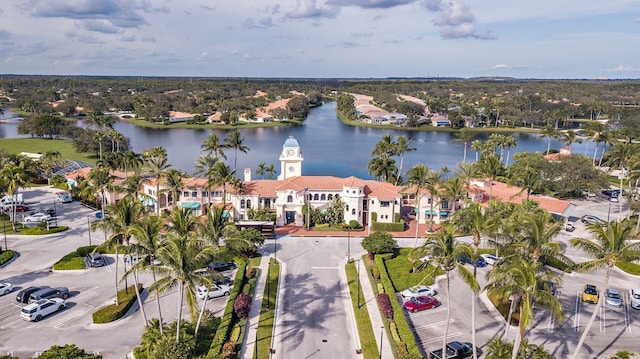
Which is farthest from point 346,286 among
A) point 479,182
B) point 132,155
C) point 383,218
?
point 132,155

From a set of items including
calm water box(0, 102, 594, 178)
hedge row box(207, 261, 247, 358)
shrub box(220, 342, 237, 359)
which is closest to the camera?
shrub box(220, 342, 237, 359)

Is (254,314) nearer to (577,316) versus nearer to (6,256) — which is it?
(577,316)

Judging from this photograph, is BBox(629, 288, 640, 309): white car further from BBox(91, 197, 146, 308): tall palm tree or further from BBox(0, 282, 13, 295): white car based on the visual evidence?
BBox(0, 282, 13, 295): white car

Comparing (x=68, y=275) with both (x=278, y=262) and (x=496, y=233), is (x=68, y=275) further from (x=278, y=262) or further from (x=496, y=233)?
(x=496, y=233)

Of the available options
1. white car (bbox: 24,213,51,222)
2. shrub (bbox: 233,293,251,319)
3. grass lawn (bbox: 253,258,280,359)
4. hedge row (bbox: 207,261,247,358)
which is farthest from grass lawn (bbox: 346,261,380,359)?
white car (bbox: 24,213,51,222)

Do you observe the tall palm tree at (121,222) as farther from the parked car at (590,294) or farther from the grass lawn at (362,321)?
the parked car at (590,294)

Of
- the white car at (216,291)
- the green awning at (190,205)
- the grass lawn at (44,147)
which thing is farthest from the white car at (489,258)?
the grass lawn at (44,147)
